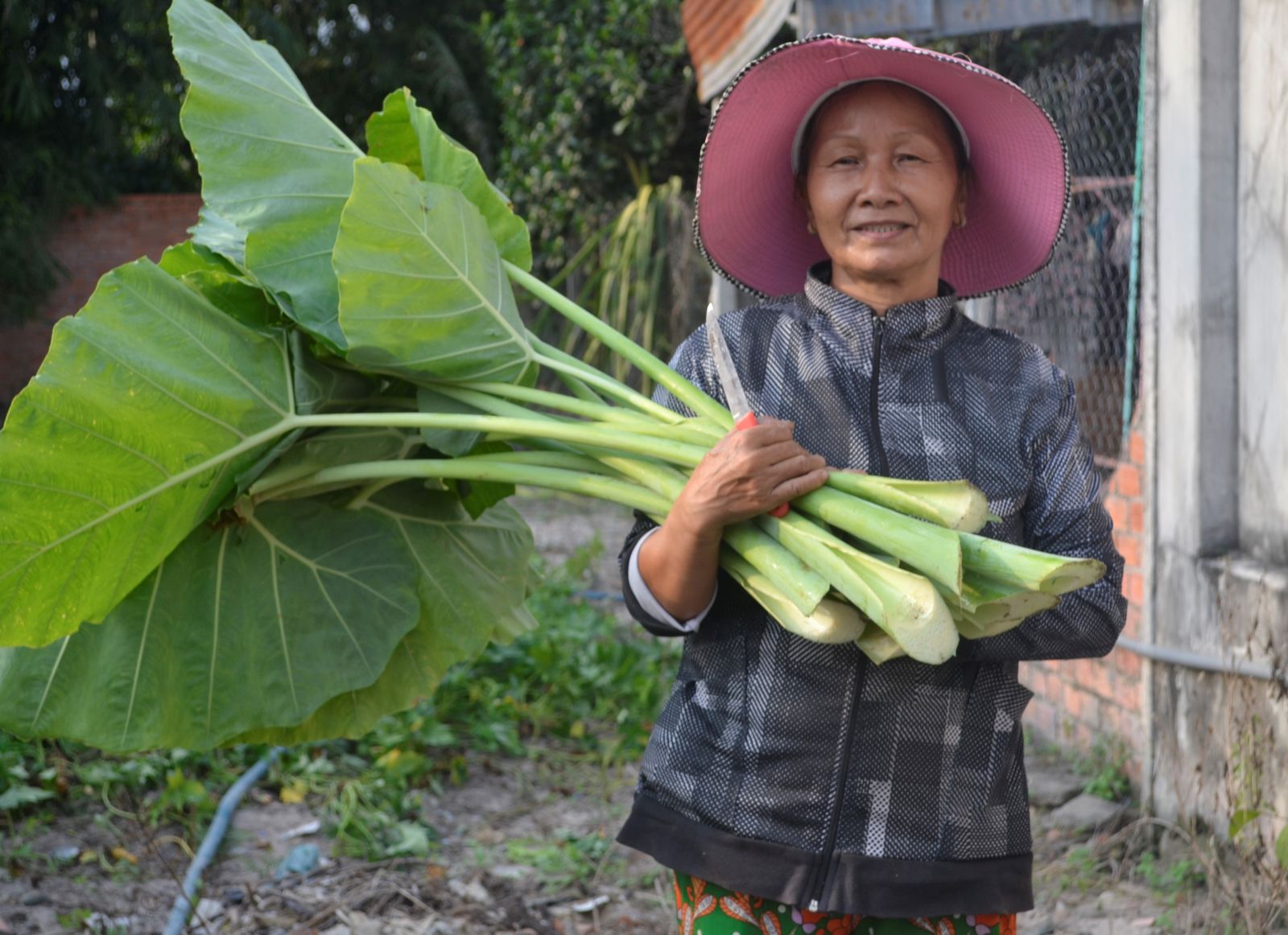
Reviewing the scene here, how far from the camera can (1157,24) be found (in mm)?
3383

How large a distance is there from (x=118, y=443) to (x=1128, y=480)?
9.48 ft

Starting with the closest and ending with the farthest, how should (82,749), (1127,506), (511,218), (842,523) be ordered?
(842,523) < (511,218) < (1127,506) < (82,749)

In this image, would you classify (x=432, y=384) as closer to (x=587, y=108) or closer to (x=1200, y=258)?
(x=1200, y=258)

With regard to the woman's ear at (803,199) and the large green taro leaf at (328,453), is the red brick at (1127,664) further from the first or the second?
the large green taro leaf at (328,453)

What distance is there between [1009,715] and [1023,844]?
0.17 metres

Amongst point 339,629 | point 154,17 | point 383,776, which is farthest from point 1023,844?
point 154,17

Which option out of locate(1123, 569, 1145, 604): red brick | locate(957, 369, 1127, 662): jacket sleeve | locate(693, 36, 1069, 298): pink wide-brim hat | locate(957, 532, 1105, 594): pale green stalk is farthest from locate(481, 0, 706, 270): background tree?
locate(957, 532, 1105, 594): pale green stalk

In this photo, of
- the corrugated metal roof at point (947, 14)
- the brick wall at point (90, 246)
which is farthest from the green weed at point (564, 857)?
the brick wall at point (90, 246)

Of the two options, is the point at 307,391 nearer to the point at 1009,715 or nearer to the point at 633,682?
the point at 1009,715

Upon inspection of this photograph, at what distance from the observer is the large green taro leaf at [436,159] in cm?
193

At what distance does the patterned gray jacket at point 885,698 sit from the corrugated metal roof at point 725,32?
278cm

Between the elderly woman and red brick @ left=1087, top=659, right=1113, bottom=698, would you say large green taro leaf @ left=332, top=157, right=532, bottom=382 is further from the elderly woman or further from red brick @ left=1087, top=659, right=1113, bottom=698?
red brick @ left=1087, top=659, right=1113, bottom=698

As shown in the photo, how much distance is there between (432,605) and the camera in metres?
1.95

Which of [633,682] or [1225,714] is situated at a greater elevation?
[1225,714]
